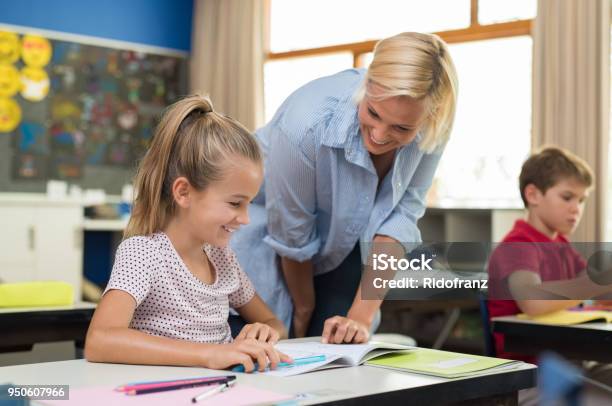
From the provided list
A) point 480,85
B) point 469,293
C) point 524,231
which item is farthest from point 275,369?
point 480,85

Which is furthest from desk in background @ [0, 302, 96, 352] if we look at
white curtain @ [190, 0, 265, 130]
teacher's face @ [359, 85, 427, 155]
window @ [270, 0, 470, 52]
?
white curtain @ [190, 0, 265, 130]

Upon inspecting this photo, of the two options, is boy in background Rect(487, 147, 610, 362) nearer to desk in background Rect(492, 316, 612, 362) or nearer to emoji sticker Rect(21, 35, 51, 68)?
desk in background Rect(492, 316, 612, 362)

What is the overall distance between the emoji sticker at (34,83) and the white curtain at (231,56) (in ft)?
4.17

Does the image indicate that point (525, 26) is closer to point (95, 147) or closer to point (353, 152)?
point (95, 147)

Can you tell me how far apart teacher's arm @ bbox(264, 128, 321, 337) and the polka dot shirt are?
334 millimetres

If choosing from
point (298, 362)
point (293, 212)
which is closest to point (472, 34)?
point (293, 212)

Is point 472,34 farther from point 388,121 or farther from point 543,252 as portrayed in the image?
point 388,121

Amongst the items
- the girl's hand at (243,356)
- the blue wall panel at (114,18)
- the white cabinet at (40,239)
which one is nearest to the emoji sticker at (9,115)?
the white cabinet at (40,239)

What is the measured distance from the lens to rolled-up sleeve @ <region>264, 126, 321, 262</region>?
72.5 inches

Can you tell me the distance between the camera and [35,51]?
19.9 feet

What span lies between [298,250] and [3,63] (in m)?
4.59

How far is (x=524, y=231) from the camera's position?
108 inches

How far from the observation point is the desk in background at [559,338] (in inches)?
79.0

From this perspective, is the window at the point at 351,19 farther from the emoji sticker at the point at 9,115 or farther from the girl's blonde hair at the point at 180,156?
the girl's blonde hair at the point at 180,156
